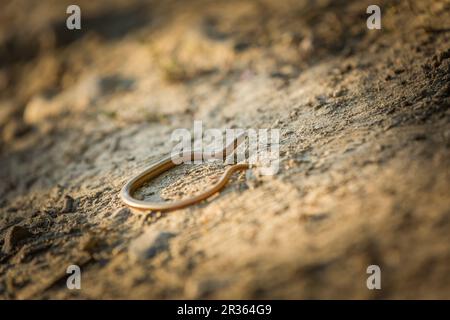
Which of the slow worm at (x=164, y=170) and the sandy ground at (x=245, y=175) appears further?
the slow worm at (x=164, y=170)

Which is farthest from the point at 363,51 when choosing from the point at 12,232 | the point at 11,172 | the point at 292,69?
the point at 11,172

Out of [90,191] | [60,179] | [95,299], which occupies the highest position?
[60,179]

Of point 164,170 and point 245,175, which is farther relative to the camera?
point 164,170

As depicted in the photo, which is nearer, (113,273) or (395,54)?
(113,273)

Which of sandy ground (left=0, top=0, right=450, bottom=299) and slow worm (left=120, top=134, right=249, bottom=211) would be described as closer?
sandy ground (left=0, top=0, right=450, bottom=299)

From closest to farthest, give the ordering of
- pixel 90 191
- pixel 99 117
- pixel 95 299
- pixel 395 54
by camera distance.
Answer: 1. pixel 95 299
2. pixel 90 191
3. pixel 395 54
4. pixel 99 117

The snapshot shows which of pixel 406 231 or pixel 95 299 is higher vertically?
pixel 406 231

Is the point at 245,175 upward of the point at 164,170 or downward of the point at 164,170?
downward
